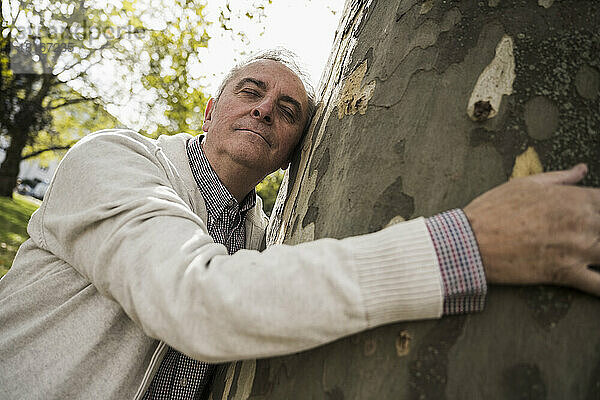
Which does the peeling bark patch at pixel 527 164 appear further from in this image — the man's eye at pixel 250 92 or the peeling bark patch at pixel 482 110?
the man's eye at pixel 250 92

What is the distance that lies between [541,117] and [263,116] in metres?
1.33

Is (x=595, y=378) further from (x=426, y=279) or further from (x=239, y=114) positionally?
(x=239, y=114)

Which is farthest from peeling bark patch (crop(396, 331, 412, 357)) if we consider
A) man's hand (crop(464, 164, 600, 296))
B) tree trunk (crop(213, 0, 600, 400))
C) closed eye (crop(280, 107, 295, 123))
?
closed eye (crop(280, 107, 295, 123))

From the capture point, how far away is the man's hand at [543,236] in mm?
1037

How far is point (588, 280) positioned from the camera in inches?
40.6

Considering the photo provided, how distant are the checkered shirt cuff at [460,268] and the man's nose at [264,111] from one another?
1.34m

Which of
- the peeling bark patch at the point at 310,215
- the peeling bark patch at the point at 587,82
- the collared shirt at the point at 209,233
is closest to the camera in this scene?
the peeling bark patch at the point at 587,82

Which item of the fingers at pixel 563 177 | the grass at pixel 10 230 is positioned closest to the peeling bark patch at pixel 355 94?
the fingers at pixel 563 177

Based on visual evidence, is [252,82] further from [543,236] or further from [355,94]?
[543,236]

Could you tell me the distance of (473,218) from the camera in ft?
3.63

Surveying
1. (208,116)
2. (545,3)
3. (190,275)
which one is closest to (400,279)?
(190,275)

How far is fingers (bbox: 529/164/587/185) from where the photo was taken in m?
1.10

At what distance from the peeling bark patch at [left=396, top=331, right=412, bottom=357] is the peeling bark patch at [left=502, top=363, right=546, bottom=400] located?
20cm

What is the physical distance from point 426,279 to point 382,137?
49 centimetres
